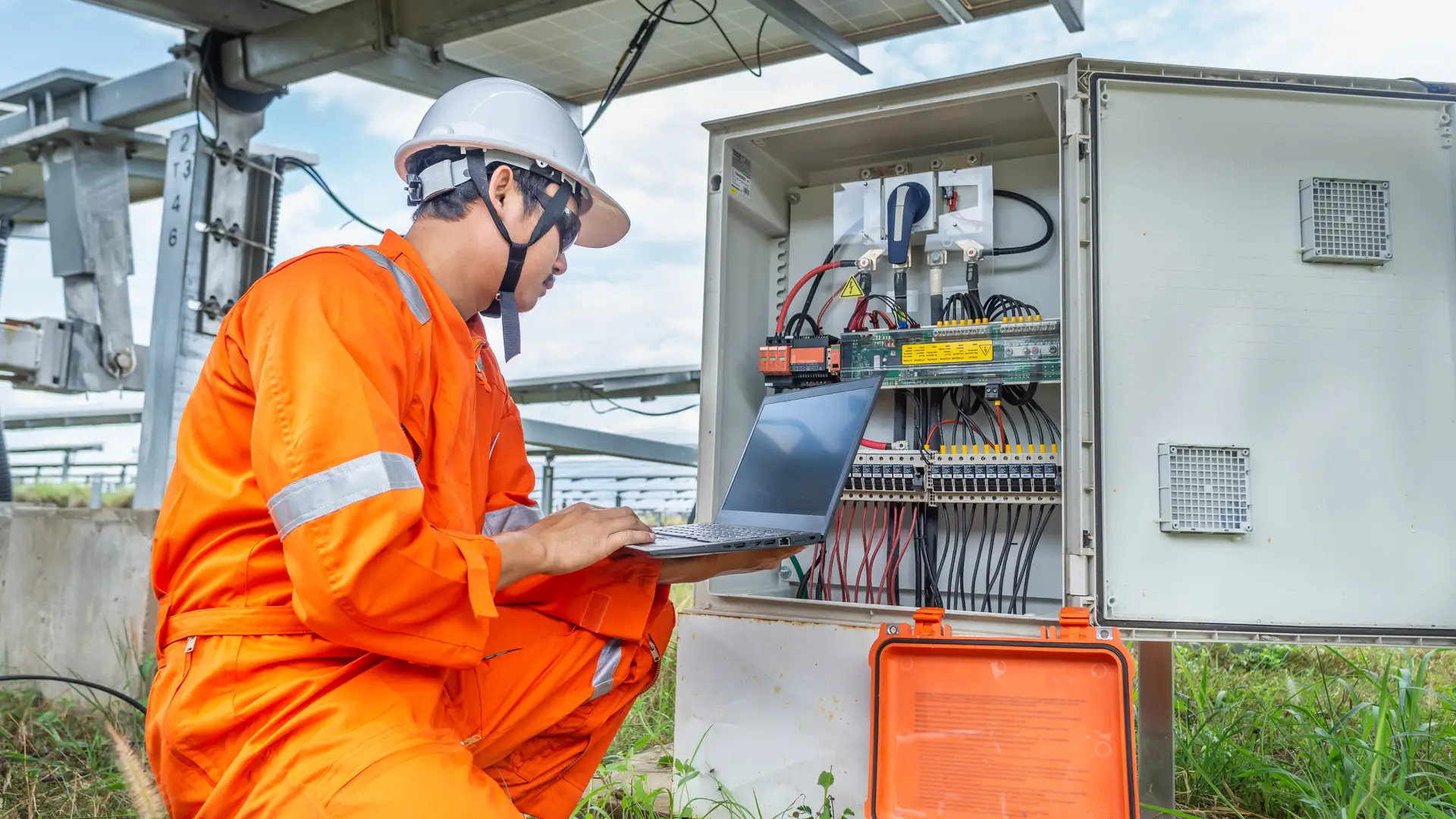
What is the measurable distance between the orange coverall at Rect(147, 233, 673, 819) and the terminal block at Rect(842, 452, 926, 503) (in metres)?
1.10

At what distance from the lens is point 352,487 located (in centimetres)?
108

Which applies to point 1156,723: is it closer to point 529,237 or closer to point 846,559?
point 846,559

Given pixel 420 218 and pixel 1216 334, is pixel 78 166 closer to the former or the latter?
pixel 420 218

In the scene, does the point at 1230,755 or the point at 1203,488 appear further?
the point at 1230,755

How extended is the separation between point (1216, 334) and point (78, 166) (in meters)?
3.92

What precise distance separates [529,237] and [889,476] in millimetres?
1098

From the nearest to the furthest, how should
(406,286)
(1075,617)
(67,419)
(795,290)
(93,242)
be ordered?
1. (406,286)
2. (1075,617)
3. (795,290)
4. (93,242)
5. (67,419)

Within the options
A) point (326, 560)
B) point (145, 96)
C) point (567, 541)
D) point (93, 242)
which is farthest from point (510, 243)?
point (93, 242)

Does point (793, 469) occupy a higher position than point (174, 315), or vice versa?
point (174, 315)

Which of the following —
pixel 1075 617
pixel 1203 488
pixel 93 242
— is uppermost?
pixel 93 242

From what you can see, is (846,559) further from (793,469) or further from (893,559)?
(793,469)

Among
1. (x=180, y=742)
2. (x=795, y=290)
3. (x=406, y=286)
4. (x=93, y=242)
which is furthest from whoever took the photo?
(x=93, y=242)

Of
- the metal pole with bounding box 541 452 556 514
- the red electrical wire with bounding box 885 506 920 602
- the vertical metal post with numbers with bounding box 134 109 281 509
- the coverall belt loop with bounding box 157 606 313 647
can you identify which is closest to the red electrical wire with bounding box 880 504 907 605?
the red electrical wire with bounding box 885 506 920 602

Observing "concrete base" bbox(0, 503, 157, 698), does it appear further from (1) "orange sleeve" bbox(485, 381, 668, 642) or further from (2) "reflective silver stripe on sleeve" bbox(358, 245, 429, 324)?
(2) "reflective silver stripe on sleeve" bbox(358, 245, 429, 324)
